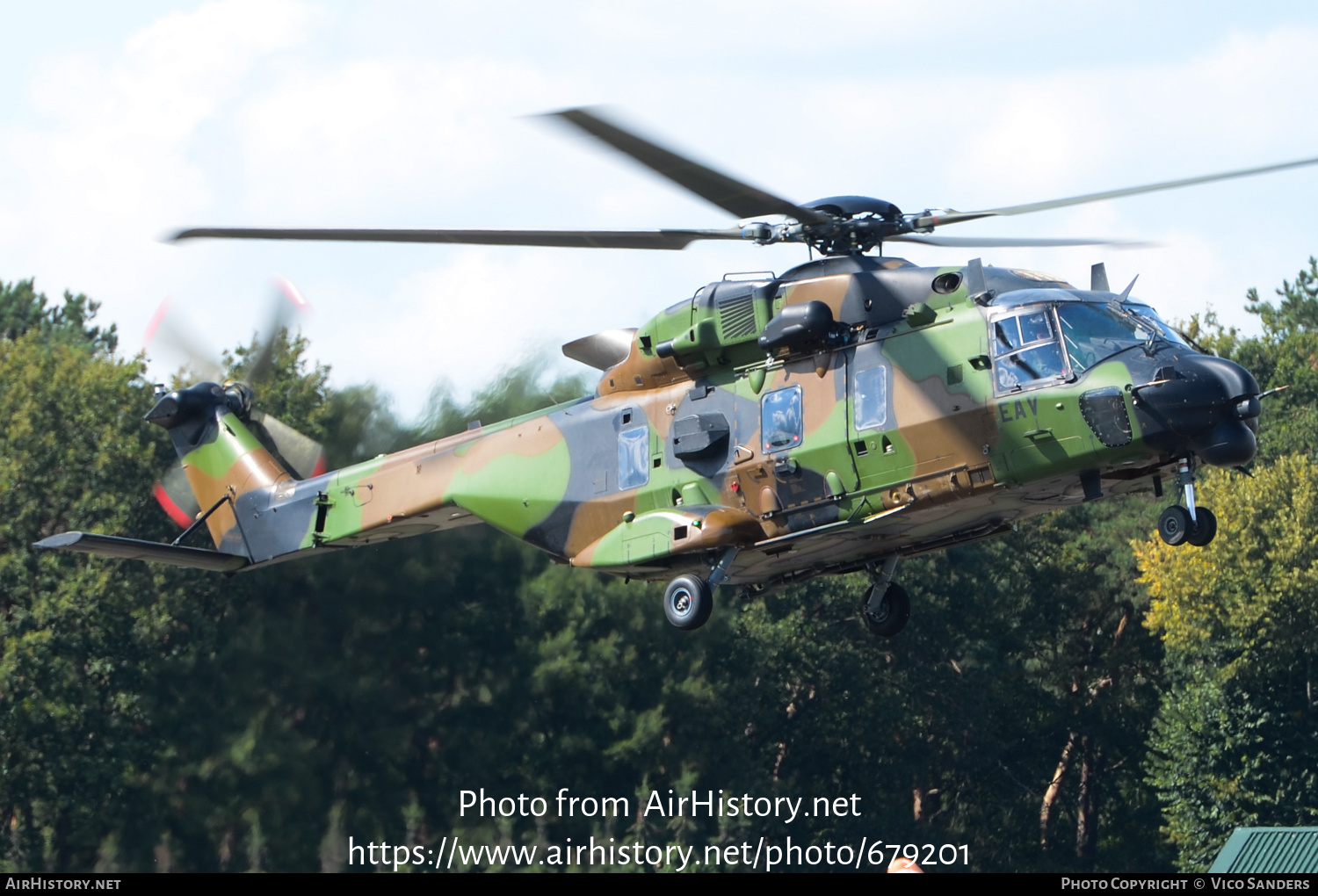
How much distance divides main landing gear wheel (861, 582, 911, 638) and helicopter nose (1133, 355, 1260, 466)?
4.16 m

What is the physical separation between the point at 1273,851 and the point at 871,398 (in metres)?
11.9

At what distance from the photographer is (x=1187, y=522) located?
47.7 ft

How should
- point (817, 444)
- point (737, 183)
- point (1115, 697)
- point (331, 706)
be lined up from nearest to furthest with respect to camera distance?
1. point (737, 183)
2. point (817, 444)
3. point (331, 706)
4. point (1115, 697)

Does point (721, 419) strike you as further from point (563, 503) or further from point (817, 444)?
point (563, 503)

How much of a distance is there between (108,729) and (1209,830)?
86.6 ft

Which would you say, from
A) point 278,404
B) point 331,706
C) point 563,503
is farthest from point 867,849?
point 563,503

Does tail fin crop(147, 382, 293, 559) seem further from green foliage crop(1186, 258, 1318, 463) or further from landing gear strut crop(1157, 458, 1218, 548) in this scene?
green foliage crop(1186, 258, 1318, 463)

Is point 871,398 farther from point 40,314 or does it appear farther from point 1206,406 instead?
point 40,314

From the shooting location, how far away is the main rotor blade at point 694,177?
1230 cm

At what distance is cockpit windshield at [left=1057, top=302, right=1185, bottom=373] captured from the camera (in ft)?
48.2

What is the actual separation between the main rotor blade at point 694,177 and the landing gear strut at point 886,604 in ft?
13.0

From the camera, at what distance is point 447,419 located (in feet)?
102

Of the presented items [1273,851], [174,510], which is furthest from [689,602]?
[1273,851]

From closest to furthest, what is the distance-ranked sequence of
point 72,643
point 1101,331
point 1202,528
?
point 1202,528
point 1101,331
point 72,643
